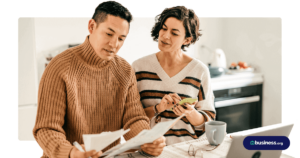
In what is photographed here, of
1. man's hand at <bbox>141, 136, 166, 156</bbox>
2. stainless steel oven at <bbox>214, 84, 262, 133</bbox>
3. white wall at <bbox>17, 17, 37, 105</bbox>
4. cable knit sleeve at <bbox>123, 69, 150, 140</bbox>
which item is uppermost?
white wall at <bbox>17, 17, 37, 105</bbox>

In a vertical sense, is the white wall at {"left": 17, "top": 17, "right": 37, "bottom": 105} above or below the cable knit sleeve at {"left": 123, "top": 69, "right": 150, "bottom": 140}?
above

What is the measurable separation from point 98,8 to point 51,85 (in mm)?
362

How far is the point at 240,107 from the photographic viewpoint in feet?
10.3

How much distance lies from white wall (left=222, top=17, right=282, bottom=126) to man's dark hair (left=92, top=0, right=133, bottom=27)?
8.04 ft

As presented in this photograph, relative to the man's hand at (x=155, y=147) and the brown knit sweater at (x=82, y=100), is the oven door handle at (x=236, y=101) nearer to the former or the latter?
the brown knit sweater at (x=82, y=100)

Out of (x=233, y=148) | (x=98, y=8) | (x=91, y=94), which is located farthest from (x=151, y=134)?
(x=98, y=8)

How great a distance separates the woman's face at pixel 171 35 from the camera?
4.93 feet

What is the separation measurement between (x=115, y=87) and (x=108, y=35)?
0.82 feet

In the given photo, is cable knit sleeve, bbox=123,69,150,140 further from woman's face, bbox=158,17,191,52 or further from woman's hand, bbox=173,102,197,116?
woman's face, bbox=158,17,191,52

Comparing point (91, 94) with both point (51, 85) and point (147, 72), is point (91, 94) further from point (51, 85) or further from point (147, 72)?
point (147, 72)

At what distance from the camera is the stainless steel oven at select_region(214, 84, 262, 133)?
2961mm

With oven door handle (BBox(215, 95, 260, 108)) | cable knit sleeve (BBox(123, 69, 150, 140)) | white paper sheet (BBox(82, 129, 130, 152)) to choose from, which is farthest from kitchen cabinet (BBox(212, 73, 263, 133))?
white paper sheet (BBox(82, 129, 130, 152))

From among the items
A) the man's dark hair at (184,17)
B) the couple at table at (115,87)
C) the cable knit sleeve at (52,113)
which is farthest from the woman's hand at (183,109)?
the cable knit sleeve at (52,113)

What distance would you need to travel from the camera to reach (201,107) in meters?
1.52
